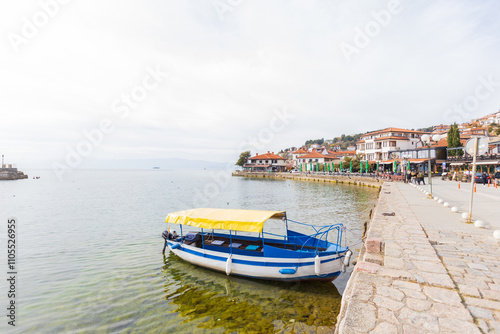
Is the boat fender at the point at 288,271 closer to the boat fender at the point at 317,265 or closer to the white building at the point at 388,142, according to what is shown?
the boat fender at the point at 317,265

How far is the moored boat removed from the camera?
959cm

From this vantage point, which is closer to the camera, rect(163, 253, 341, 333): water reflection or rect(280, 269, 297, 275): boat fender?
rect(163, 253, 341, 333): water reflection

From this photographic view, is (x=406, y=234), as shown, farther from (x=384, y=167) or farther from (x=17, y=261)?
(x=384, y=167)

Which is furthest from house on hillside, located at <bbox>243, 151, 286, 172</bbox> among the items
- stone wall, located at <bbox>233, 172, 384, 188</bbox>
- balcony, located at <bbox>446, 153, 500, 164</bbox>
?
balcony, located at <bbox>446, 153, 500, 164</bbox>

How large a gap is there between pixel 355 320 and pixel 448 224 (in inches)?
399

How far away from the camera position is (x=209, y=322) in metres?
7.82

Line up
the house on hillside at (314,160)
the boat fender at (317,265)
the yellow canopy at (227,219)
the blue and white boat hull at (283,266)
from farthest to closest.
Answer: the house on hillside at (314,160) < the yellow canopy at (227,219) < the blue and white boat hull at (283,266) < the boat fender at (317,265)

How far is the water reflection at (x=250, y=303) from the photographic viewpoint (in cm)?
759

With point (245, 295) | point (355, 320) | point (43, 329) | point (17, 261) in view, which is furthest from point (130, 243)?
point (355, 320)

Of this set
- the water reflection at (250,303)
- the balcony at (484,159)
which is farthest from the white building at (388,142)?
the water reflection at (250,303)

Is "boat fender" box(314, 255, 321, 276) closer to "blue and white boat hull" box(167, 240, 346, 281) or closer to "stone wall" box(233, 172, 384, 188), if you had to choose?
"blue and white boat hull" box(167, 240, 346, 281)

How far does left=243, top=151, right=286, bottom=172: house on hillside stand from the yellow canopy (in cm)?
9338

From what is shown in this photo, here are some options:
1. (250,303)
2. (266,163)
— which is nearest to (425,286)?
(250,303)

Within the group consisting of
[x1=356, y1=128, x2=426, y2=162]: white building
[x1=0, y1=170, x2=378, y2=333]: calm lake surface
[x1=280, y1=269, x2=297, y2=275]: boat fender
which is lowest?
[x1=0, y1=170, x2=378, y2=333]: calm lake surface
